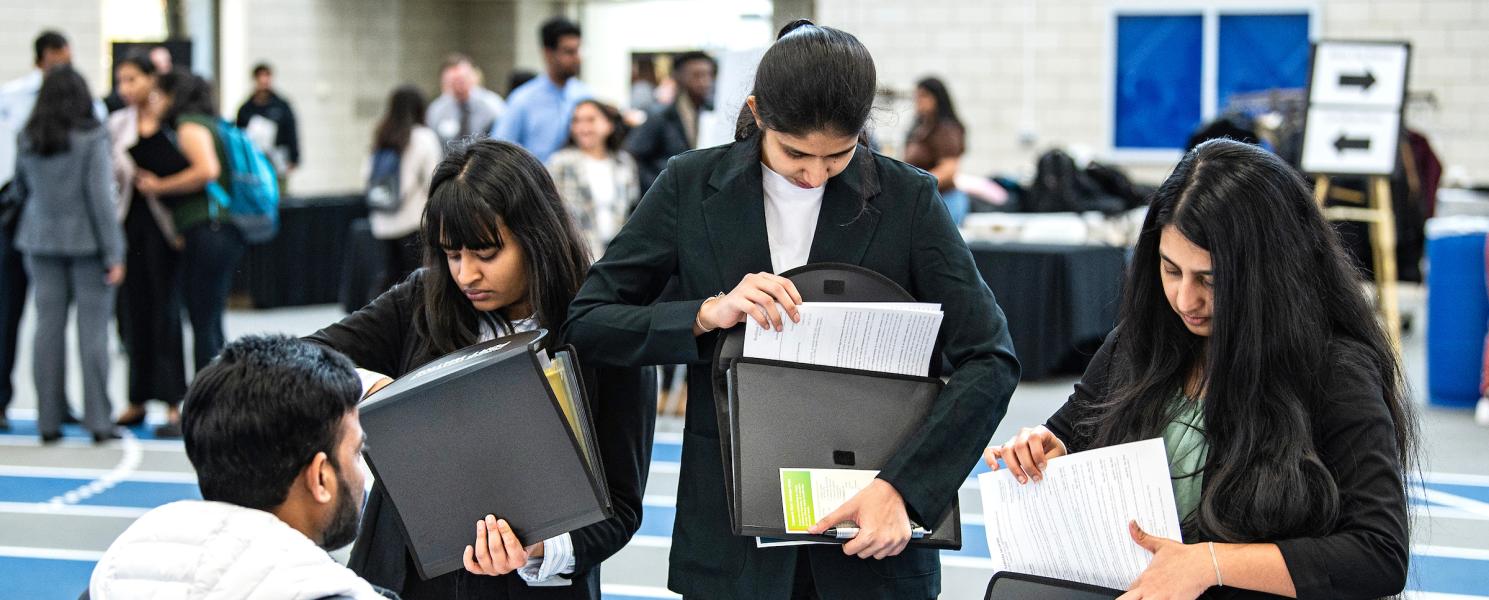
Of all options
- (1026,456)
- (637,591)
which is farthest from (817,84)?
(637,591)

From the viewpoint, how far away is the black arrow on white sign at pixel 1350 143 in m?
7.26

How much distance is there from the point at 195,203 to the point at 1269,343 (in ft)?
17.8

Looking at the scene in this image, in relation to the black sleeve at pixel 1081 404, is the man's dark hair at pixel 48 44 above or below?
above

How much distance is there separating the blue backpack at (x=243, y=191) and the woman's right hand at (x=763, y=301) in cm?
505

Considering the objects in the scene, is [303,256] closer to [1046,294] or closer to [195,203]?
[195,203]

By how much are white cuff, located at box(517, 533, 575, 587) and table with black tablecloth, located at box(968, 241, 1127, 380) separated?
5614mm

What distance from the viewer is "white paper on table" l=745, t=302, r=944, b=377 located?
69.8 inches

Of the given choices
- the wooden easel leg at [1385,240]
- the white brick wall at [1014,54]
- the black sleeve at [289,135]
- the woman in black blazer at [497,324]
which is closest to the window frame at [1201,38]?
the white brick wall at [1014,54]

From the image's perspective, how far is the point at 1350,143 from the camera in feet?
23.9

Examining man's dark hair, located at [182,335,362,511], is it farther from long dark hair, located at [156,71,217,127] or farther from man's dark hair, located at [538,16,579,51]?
man's dark hair, located at [538,16,579,51]

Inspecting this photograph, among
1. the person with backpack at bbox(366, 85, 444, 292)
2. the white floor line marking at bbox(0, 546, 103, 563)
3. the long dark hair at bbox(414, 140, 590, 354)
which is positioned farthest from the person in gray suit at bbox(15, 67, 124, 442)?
the long dark hair at bbox(414, 140, 590, 354)

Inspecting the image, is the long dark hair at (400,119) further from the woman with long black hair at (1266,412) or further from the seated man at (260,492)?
the woman with long black hair at (1266,412)

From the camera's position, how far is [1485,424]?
21.3ft

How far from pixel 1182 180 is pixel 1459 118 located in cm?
1154
